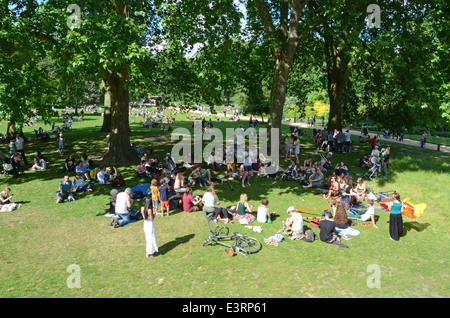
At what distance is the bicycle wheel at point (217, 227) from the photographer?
9.40m

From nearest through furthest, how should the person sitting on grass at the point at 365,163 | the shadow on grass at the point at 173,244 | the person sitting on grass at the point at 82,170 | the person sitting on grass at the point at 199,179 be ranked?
the shadow on grass at the point at 173,244 < the person sitting on grass at the point at 82,170 < the person sitting on grass at the point at 199,179 < the person sitting on grass at the point at 365,163

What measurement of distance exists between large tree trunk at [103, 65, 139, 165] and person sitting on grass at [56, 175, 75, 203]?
506 cm

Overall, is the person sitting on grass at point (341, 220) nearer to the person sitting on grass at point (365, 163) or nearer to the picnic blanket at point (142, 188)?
the picnic blanket at point (142, 188)

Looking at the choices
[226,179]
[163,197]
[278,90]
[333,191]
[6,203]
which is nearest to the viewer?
[163,197]

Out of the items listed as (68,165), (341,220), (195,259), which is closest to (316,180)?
(341,220)

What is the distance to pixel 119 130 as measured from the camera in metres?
17.7

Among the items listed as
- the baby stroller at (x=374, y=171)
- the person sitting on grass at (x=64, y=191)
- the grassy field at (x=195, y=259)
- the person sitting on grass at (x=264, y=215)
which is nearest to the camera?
the grassy field at (x=195, y=259)

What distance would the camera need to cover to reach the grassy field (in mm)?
6754

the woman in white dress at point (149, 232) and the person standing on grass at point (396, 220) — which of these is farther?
the person standing on grass at point (396, 220)

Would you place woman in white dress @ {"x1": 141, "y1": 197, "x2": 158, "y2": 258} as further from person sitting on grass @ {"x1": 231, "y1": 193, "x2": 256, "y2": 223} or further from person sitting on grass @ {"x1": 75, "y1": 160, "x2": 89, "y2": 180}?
person sitting on grass @ {"x1": 75, "y1": 160, "x2": 89, "y2": 180}

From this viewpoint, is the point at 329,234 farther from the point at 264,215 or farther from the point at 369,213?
the point at 369,213

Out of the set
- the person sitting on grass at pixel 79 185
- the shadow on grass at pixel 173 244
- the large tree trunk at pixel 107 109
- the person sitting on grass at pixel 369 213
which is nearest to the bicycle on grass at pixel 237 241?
the shadow on grass at pixel 173 244

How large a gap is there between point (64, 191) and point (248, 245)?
888 centimetres

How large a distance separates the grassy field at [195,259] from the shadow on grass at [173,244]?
31 millimetres
